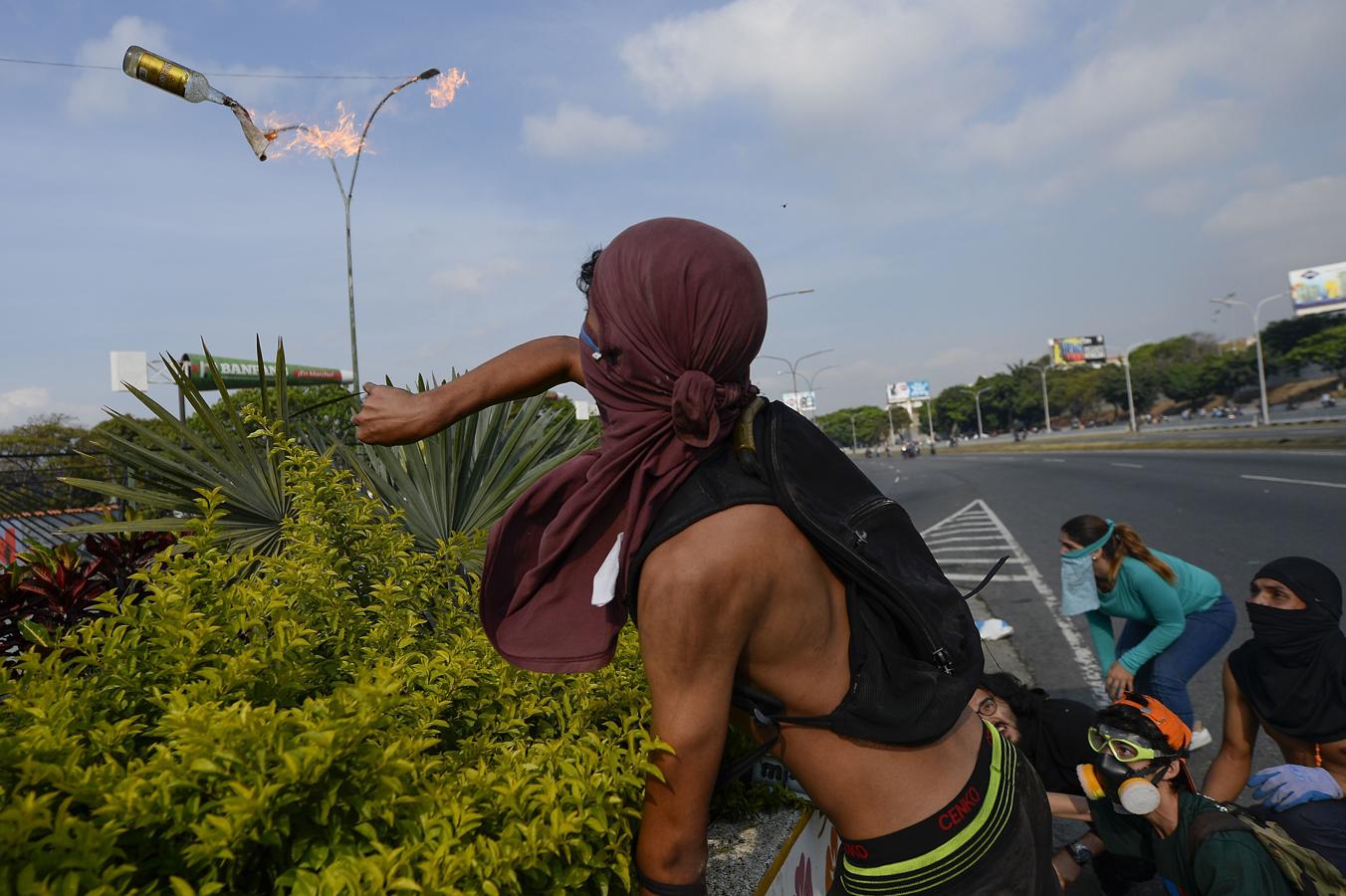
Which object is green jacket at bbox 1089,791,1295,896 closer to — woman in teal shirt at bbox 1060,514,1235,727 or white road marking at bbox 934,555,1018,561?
woman in teal shirt at bbox 1060,514,1235,727

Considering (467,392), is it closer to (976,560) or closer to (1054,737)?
(1054,737)

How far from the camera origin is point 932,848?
4.73 feet

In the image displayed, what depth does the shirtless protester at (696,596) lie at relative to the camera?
1245mm

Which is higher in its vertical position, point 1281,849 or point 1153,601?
point 1153,601

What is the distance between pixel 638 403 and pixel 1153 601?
4.13m

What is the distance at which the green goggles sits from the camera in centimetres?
270

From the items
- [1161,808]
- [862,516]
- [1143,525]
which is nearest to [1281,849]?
[1161,808]

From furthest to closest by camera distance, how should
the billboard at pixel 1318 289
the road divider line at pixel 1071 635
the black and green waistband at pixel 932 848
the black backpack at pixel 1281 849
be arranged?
the billboard at pixel 1318 289, the road divider line at pixel 1071 635, the black backpack at pixel 1281 849, the black and green waistband at pixel 932 848

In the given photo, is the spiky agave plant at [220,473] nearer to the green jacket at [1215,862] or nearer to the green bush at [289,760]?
the green bush at [289,760]

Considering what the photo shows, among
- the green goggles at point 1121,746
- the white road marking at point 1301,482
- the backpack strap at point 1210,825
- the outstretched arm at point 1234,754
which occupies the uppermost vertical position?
the green goggles at point 1121,746

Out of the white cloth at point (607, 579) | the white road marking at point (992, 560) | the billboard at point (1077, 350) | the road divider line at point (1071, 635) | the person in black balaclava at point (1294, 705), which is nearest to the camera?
the white cloth at point (607, 579)

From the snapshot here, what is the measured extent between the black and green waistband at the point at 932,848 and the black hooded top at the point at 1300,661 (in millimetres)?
2330

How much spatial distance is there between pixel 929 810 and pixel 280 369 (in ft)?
8.75

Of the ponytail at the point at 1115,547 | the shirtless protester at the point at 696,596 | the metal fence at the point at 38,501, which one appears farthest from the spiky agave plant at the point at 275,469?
the metal fence at the point at 38,501
